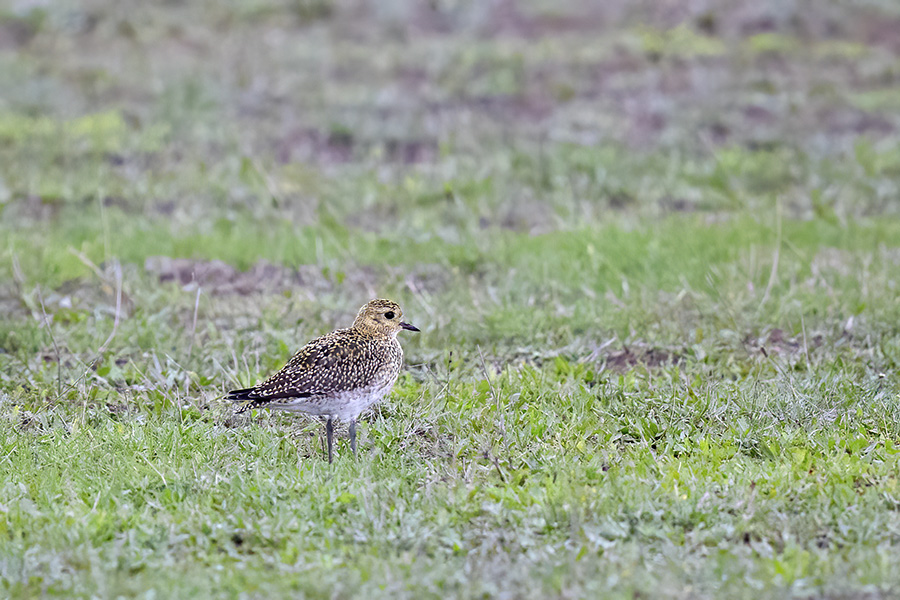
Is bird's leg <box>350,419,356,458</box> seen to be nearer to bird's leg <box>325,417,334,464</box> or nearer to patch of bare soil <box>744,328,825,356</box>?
bird's leg <box>325,417,334,464</box>

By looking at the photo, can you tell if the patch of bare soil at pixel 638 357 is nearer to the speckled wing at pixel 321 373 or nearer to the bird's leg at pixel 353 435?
the speckled wing at pixel 321 373

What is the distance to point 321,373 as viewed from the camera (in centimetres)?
575

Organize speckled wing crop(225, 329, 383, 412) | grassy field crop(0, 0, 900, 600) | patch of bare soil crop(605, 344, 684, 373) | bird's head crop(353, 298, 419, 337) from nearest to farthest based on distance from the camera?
grassy field crop(0, 0, 900, 600) < speckled wing crop(225, 329, 383, 412) < bird's head crop(353, 298, 419, 337) < patch of bare soil crop(605, 344, 684, 373)

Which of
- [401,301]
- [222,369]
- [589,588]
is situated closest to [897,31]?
[401,301]

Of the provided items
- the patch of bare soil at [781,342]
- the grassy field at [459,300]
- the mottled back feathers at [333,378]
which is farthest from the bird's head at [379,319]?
the patch of bare soil at [781,342]

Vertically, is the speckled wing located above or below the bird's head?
below

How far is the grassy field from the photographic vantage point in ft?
15.7

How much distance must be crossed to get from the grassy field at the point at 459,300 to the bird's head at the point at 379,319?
1.68 feet

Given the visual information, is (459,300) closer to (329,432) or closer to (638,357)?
(638,357)

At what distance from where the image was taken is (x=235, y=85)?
15.6m

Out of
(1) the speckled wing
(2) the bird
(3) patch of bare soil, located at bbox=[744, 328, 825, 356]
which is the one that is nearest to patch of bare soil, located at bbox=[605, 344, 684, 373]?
(3) patch of bare soil, located at bbox=[744, 328, 825, 356]

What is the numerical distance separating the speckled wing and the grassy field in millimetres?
367

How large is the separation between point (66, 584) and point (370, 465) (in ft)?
5.77

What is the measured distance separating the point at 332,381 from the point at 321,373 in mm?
83
